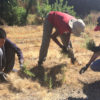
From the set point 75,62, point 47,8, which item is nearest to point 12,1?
point 47,8

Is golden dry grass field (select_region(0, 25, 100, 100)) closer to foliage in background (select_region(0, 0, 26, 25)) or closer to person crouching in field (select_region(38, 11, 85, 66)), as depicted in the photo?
person crouching in field (select_region(38, 11, 85, 66))

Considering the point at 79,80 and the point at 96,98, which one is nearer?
the point at 96,98

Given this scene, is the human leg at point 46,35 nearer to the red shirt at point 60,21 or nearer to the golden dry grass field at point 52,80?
the red shirt at point 60,21

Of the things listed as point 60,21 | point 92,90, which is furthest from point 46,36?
point 92,90

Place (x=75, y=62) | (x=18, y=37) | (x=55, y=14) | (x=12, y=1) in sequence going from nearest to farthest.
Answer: (x=55, y=14), (x=75, y=62), (x=18, y=37), (x=12, y=1)

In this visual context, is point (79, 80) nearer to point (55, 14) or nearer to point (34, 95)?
point (34, 95)

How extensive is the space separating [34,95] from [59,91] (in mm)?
505

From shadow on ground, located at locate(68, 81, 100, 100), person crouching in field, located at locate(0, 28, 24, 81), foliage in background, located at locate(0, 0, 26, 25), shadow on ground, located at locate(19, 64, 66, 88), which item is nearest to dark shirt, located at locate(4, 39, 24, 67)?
person crouching in field, located at locate(0, 28, 24, 81)

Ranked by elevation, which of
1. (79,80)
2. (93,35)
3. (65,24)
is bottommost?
(93,35)

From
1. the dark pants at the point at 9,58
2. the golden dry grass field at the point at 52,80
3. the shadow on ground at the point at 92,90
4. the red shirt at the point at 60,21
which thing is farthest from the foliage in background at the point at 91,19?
the dark pants at the point at 9,58

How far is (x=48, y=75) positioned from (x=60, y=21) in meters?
1.18

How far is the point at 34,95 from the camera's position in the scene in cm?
361

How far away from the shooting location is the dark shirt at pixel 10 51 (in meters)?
3.52

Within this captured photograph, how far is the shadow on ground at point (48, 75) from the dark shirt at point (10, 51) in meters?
0.58
